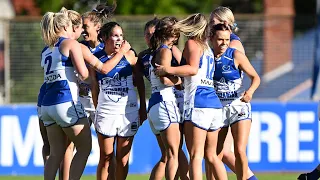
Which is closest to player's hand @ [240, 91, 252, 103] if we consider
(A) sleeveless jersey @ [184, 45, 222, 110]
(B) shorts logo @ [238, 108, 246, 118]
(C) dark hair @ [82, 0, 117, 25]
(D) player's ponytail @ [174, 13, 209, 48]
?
(B) shorts logo @ [238, 108, 246, 118]

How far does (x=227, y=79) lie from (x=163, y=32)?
3.10 ft

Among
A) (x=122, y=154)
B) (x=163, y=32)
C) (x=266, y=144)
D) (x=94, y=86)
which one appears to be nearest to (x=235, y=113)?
(x=163, y=32)

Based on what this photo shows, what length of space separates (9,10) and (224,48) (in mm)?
15030

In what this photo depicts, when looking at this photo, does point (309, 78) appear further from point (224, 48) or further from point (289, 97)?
point (224, 48)

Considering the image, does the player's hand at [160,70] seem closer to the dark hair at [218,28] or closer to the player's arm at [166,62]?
the player's arm at [166,62]

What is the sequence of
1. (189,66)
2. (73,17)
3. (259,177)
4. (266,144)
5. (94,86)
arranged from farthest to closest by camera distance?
(266,144)
(259,177)
(94,86)
(73,17)
(189,66)

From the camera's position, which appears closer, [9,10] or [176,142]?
[176,142]

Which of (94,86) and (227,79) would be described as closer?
(227,79)

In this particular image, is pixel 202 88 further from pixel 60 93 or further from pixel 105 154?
pixel 60 93

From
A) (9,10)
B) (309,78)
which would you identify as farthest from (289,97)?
(9,10)

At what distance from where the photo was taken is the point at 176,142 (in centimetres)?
1009

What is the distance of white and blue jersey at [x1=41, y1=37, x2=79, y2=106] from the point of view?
1004 centimetres

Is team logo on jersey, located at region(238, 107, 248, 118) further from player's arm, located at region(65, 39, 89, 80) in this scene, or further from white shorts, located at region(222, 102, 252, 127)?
player's arm, located at region(65, 39, 89, 80)

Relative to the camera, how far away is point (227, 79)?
10445 mm
